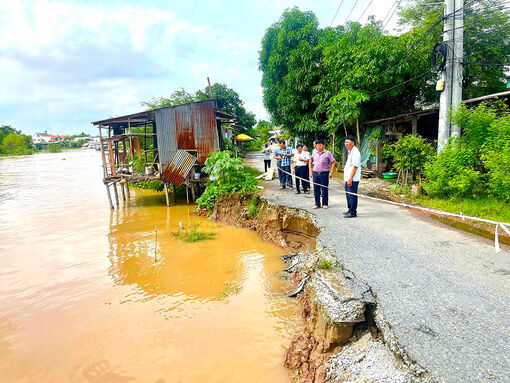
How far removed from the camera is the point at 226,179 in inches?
425

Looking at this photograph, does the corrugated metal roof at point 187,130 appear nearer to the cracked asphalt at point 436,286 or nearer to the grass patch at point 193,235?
the grass patch at point 193,235

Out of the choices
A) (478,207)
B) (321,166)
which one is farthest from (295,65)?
(478,207)

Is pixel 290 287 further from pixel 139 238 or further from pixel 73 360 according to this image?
pixel 139 238

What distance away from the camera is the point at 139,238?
9406mm

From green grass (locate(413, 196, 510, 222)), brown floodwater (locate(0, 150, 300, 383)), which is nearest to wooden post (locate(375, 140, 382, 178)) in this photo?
green grass (locate(413, 196, 510, 222))

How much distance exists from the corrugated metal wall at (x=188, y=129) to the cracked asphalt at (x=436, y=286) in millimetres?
7615

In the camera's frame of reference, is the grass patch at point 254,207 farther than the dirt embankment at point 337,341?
Yes

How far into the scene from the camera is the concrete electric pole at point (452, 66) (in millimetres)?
7656

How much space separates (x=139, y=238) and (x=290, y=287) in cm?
576

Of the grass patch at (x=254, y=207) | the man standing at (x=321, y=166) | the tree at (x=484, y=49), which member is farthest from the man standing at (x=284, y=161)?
the tree at (x=484, y=49)

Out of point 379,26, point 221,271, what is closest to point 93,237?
point 221,271

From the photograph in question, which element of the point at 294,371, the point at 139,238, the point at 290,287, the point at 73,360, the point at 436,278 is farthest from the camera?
the point at 139,238

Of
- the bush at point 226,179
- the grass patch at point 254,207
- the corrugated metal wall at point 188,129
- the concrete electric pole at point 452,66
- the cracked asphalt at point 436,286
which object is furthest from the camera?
the corrugated metal wall at point 188,129

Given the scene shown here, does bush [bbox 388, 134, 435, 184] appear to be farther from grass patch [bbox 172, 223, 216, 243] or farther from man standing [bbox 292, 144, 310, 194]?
grass patch [bbox 172, 223, 216, 243]
